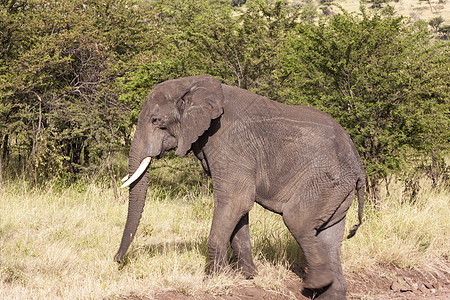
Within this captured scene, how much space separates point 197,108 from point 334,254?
82.1 inches

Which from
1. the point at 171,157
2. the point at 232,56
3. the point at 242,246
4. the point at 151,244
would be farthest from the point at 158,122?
the point at 171,157

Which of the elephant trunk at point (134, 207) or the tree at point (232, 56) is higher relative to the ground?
the tree at point (232, 56)

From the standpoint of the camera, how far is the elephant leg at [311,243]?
5.07 m

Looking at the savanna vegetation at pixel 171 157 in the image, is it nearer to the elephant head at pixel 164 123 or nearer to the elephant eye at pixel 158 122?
the elephant head at pixel 164 123

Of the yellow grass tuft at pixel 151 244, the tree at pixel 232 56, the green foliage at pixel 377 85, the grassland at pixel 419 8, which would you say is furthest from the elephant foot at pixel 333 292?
the grassland at pixel 419 8

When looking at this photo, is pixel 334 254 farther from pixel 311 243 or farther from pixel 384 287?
pixel 384 287

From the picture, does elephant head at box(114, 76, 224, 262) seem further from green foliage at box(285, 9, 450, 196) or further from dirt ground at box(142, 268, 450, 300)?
green foliage at box(285, 9, 450, 196)

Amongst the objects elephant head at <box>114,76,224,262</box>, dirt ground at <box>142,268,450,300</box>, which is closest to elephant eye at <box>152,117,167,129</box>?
elephant head at <box>114,76,224,262</box>

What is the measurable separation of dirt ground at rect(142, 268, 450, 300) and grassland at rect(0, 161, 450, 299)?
9cm

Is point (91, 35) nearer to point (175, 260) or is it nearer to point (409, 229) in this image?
point (175, 260)

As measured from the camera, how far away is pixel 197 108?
516 centimetres

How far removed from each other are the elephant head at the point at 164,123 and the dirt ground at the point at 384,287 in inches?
55.1

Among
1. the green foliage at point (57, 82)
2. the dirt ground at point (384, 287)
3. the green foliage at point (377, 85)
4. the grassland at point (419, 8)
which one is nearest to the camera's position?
the dirt ground at point (384, 287)

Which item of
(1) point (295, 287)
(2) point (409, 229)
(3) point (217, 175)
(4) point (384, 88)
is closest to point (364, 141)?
(4) point (384, 88)
